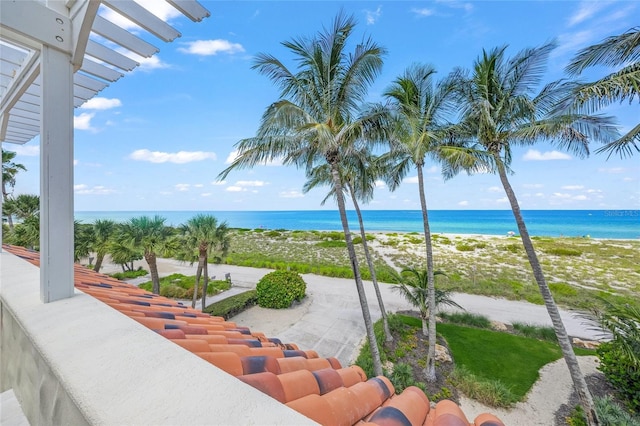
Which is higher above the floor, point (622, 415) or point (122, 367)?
point (122, 367)

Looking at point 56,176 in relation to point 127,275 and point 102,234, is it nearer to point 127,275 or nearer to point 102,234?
point 102,234

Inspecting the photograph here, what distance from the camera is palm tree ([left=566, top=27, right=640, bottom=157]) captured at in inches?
193

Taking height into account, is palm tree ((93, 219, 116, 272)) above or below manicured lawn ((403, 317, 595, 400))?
above

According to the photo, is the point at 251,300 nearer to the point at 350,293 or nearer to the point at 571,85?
the point at 350,293

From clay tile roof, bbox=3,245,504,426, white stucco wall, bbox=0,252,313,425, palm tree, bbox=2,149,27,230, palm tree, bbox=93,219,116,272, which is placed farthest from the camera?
palm tree, bbox=2,149,27,230

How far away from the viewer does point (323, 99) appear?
641 centimetres

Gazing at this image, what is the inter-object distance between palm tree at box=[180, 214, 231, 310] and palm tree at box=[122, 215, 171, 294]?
3.00ft

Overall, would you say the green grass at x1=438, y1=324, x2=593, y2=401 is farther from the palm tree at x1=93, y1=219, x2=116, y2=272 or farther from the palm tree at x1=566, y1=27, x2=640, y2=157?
the palm tree at x1=93, y1=219, x2=116, y2=272

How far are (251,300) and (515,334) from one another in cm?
1113

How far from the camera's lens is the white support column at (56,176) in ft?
5.87

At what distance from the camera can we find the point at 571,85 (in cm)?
552

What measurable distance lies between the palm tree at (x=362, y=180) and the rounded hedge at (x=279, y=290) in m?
3.91

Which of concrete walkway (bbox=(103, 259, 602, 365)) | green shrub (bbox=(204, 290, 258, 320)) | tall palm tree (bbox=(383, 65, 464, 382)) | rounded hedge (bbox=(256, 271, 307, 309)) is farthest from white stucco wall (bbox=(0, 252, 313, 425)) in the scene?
rounded hedge (bbox=(256, 271, 307, 309))

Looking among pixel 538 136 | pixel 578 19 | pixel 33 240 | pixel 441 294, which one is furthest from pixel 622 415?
pixel 33 240
